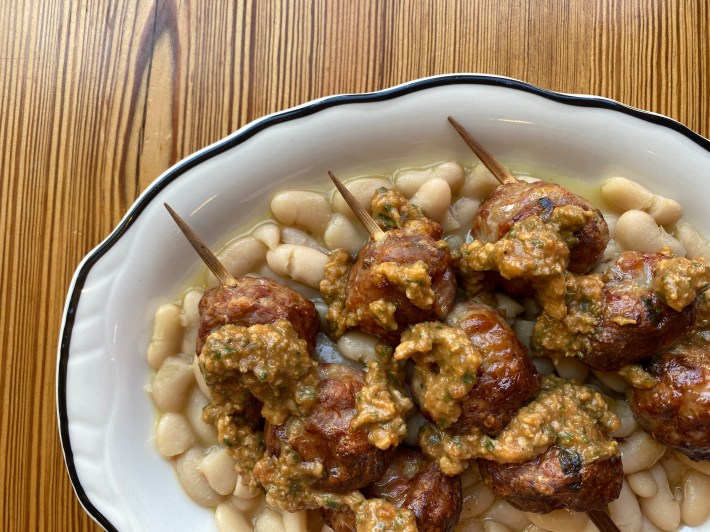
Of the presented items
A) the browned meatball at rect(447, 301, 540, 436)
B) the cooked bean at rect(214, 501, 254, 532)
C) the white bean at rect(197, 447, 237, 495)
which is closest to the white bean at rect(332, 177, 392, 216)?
the browned meatball at rect(447, 301, 540, 436)

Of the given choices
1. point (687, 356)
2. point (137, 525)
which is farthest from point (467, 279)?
point (137, 525)

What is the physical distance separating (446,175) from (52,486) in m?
2.49

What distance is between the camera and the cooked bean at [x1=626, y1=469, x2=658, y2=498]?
2562mm

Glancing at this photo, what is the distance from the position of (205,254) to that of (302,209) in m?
0.49

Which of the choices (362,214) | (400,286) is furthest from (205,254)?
(400,286)

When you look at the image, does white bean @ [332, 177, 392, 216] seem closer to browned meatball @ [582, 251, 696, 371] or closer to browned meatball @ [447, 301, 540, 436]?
browned meatball @ [447, 301, 540, 436]

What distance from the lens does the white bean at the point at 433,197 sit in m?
2.50

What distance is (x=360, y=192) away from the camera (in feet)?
8.41

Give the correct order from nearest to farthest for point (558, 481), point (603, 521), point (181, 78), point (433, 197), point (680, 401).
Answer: point (558, 481), point (680, 401), point (603, 521), point (433, 197), point (181, 78)

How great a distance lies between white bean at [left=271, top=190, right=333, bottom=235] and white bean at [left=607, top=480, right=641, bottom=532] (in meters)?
1.78

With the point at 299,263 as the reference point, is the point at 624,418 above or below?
below

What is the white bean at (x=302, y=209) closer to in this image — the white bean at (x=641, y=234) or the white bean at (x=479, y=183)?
the white bean at (x=479, y=183)

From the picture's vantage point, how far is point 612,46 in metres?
2.89

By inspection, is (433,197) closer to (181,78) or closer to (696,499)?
(181,78)
